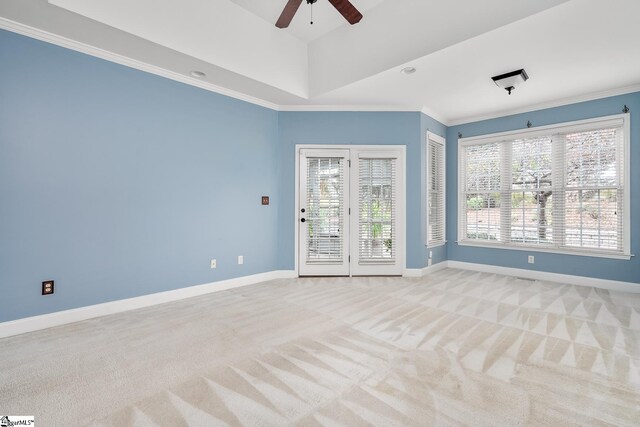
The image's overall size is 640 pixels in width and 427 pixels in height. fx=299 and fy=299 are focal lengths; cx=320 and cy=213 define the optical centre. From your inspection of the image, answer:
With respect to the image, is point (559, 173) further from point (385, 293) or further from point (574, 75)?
point (385, 293)

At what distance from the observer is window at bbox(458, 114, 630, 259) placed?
4.12m

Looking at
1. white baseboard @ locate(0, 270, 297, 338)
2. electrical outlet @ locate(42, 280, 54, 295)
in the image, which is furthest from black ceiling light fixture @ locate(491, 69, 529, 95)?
electrical outlet @ locate(42, 280, 54, 295)

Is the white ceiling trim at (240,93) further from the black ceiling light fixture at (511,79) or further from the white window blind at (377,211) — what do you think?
the black ceiling light fixture at (511,79)

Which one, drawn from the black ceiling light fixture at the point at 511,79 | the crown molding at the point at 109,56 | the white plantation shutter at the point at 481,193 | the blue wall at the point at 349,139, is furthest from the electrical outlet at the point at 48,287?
the white plantation shutter at the point at 481,193

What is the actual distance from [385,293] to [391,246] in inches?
42.2

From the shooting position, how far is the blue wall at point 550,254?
13.0ft

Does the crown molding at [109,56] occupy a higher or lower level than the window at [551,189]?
higher

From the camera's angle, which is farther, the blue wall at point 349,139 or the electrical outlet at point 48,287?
the blue wall at point 349,139

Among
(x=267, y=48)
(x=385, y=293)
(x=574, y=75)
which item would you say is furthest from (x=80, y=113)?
(x=574, y=75)

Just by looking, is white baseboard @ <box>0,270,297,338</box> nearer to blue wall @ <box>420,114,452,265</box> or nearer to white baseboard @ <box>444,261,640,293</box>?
blue wall @ <box>420,114,452,265</box>

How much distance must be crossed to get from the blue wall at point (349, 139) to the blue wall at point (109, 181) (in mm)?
592

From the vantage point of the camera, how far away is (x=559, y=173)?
452 centimetres
